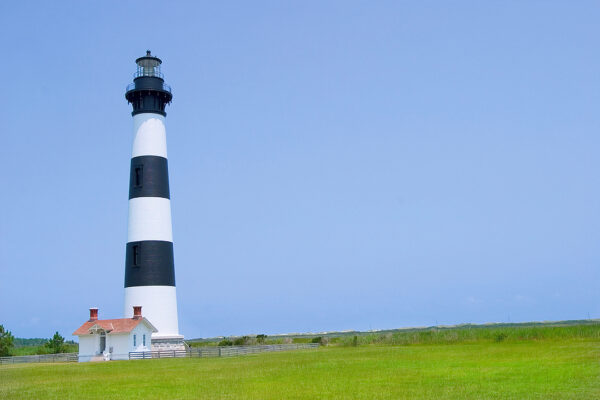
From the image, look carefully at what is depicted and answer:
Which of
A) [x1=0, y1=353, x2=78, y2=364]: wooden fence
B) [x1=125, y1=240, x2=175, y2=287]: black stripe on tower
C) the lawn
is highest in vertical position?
[x1=125, y1=240, x2=175, y2=287]: black stripe on tower

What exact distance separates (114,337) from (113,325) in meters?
0.76

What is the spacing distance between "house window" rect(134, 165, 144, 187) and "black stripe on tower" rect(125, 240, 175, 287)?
3.80 m

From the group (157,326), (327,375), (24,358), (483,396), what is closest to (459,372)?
(327,375)

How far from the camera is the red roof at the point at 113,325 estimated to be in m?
40.2

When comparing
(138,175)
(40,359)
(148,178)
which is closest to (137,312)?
(148,178)

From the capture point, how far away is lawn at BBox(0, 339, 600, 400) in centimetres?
1817

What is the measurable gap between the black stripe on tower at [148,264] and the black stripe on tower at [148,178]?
10.3ft

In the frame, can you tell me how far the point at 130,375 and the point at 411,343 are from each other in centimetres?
2553

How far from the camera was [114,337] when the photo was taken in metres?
41.6

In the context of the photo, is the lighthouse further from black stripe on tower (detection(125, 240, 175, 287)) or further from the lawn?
the lawn

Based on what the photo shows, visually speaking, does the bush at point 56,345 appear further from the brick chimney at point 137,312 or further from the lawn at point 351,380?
the lawn at point 351,380

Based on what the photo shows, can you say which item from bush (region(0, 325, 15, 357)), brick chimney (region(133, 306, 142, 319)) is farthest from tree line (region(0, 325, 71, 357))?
brick chimney (region(133, 306, 142, 319))

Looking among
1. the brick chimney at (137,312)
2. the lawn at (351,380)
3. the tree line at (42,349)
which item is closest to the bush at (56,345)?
the tree line at (42,349)

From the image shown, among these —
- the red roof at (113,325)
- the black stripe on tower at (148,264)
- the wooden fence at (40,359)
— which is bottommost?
the wooden fence at (40,359)
